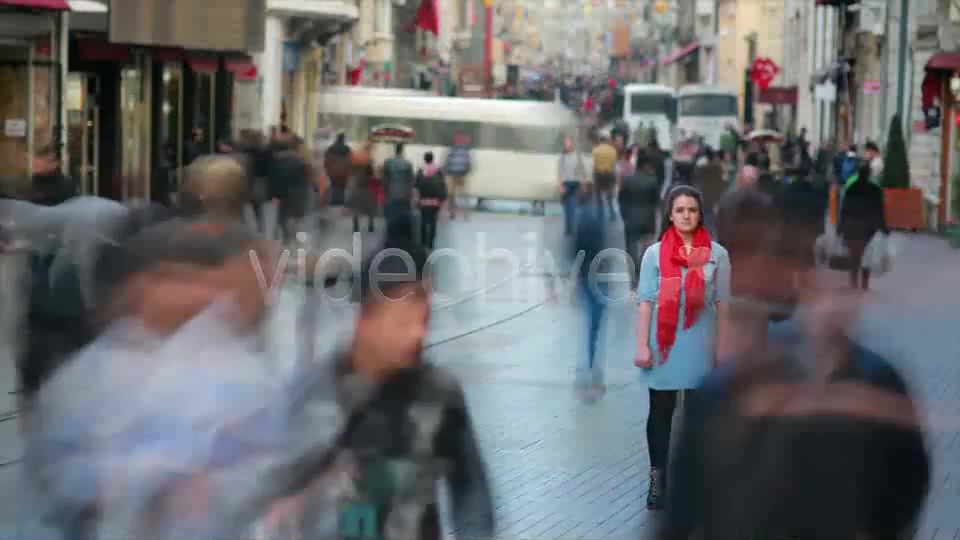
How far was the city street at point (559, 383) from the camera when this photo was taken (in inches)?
405

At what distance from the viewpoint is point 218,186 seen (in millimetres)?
8195

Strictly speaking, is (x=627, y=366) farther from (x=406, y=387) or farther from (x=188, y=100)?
(x=188, y=100)

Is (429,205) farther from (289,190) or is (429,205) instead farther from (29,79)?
(29,79)

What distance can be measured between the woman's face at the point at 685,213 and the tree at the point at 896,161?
29333 millimetres

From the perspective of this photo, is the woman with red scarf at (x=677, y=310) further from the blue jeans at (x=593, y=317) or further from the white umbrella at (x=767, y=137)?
the white umbrella at (x=767, y=137)

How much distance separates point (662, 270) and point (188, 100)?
32857 millimetres

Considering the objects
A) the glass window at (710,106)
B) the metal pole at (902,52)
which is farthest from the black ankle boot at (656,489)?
the glass window at (710,106)

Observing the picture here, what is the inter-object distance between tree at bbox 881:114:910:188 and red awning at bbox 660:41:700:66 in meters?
71.5

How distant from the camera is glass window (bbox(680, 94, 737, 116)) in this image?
70.4 m

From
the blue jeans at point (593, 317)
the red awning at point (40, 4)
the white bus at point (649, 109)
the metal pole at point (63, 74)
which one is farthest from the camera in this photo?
the white bus at point (649, 109)

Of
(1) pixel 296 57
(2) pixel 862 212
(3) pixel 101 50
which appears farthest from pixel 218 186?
(1) pixel 296 57

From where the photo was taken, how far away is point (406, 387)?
552 centimetres

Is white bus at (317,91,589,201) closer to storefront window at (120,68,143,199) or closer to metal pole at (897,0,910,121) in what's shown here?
metal pole at (897,0,910,121)

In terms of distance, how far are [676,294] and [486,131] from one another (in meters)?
38.1
